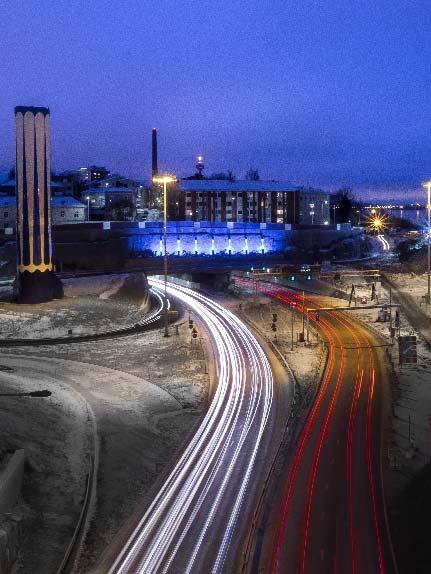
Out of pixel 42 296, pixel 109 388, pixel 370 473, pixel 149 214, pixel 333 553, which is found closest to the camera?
pixel 333 553

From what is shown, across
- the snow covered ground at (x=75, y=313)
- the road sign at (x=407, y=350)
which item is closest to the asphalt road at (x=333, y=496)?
the road sign at (x=407, y=350)

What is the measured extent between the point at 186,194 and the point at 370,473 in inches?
3871

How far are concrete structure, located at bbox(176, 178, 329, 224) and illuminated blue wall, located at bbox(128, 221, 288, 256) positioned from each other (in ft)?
63.3

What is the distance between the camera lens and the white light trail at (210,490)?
15.3m

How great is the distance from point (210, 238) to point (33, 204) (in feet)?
139

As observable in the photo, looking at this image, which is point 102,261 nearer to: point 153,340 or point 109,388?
point 153,340

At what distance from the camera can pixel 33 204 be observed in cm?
5250

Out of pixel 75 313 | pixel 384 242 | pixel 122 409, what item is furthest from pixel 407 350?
pixel 384 242

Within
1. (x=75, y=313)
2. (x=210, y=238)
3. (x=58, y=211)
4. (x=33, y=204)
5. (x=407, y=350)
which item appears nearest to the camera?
(x=407, y=350)

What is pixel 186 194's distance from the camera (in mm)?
115812

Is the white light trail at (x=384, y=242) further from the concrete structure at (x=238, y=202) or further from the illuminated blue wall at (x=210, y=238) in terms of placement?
the illuminated blue wall at (x=210, y=238)

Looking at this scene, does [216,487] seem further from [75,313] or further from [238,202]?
[238,202]

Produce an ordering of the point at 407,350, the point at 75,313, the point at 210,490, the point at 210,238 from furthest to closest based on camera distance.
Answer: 1. the point at 210,238
2. the point at 75,313
3. the point at 407,350
4. the point at 210,490

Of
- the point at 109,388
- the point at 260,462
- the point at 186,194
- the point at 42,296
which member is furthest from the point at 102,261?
the point at 260,462
